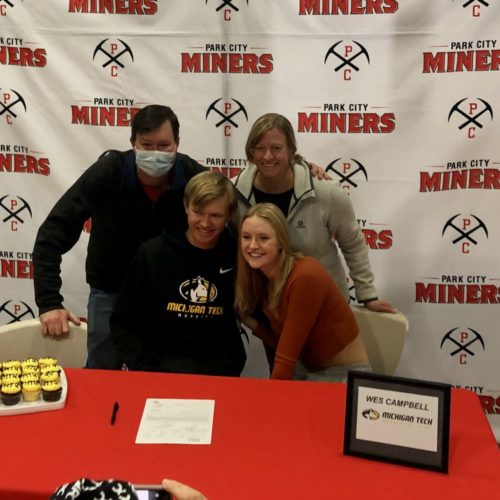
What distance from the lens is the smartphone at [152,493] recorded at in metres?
1.18

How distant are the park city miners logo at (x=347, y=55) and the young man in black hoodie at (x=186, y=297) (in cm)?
106

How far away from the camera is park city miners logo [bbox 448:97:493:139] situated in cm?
291

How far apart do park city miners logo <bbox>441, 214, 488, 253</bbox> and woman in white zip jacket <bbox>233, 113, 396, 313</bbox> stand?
67 centimetres

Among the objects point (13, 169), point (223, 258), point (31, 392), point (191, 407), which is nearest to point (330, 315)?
point (223, 258)

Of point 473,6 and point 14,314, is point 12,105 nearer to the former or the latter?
point 14,314

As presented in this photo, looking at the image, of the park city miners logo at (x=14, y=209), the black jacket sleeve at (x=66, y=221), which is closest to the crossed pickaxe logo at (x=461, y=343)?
the black jacket sleeve at (x=66, y=221)

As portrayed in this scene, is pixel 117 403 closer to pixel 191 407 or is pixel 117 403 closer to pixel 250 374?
pixel 191 407

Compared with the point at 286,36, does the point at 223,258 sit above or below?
below

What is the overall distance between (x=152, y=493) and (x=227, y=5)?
2.34 m

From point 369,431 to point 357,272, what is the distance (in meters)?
1.12

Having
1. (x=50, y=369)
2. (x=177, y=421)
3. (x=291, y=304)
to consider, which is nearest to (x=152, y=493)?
(x=177, y=421)

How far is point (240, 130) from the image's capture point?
10.0ft

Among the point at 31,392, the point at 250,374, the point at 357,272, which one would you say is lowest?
the point at 250,374

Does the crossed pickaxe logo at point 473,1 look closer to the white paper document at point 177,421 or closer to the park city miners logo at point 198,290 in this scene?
the park city miners logo at point 198,290
